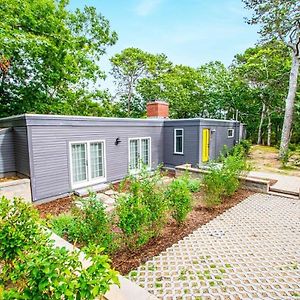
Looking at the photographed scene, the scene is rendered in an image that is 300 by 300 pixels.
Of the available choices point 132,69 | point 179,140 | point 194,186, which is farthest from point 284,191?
point 132,69

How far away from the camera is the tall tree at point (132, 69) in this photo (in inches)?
813

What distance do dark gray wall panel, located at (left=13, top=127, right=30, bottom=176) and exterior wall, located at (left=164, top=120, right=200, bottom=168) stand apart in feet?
22.4

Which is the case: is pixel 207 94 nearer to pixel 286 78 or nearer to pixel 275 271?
pixel 286 78

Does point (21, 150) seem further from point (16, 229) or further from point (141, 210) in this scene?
point (16, 229)

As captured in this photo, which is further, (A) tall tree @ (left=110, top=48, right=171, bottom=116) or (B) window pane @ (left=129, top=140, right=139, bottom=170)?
(A) tall tree @ (left=110, top=48, right=171, bottom=116)

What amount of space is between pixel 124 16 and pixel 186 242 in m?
11.2

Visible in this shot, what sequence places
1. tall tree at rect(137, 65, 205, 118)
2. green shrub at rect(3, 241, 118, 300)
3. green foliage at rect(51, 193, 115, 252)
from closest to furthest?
green shrub at rect(3, 241, 118, 300), green foliage at rect(51, 193, 115, 252), tall tree at rect(137, 65, 205, 118)

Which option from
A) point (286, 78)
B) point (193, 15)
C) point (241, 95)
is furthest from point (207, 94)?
point (193, 15)

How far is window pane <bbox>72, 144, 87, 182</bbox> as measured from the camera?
7637 millimetres

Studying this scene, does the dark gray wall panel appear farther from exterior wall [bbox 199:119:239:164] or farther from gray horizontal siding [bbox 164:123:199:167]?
exterior wall [bbox 199:119:239:164]

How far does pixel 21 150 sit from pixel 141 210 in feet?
16.7

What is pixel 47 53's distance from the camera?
11.6 m

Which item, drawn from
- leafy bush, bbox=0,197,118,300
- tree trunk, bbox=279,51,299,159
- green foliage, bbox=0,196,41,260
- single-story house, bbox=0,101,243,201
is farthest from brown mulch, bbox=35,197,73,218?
tree trunk, bbox=279,51,299,159

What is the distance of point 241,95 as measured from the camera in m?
19.5
